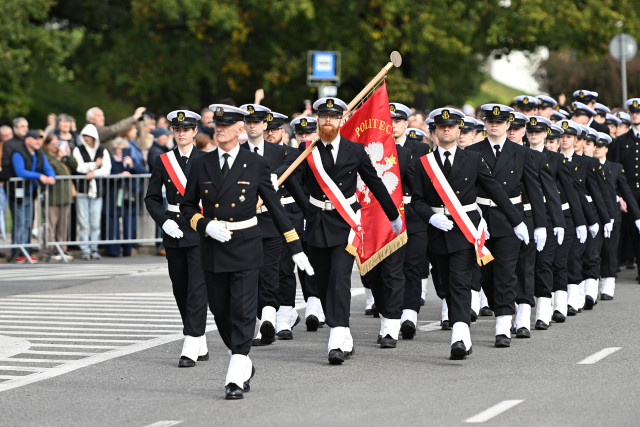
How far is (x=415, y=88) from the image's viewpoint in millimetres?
37406

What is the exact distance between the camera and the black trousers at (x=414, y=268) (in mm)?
12783

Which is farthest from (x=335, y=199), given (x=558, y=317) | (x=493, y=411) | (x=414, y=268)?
(x=558, y=317)

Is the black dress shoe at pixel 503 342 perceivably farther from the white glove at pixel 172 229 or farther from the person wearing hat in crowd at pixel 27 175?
the person wearing hat in crowd at pixel 27 175

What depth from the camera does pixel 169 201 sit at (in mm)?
11227

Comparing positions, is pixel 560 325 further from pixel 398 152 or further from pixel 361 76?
pixel 361 76

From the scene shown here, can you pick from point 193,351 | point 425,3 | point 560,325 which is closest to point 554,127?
point 560,325

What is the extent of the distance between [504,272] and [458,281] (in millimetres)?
916

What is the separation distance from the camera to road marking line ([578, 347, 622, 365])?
10.8 meters

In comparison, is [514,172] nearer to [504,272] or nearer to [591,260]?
[504,272]

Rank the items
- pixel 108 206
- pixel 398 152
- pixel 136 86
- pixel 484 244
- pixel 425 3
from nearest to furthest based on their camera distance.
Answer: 1. pixel 484 244
2. pixel 398 152
3. pixel 108 206
4. pixel 425 3
5. pixel 136 86

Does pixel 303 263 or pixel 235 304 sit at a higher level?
pixel 303 263

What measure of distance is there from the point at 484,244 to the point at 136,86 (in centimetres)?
2761

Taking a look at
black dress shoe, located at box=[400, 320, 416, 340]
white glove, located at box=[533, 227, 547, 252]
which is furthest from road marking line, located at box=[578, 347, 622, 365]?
black dress shoe, located at box=[400, 320, 416, 340]

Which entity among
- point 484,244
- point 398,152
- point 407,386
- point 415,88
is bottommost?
point 407,386
